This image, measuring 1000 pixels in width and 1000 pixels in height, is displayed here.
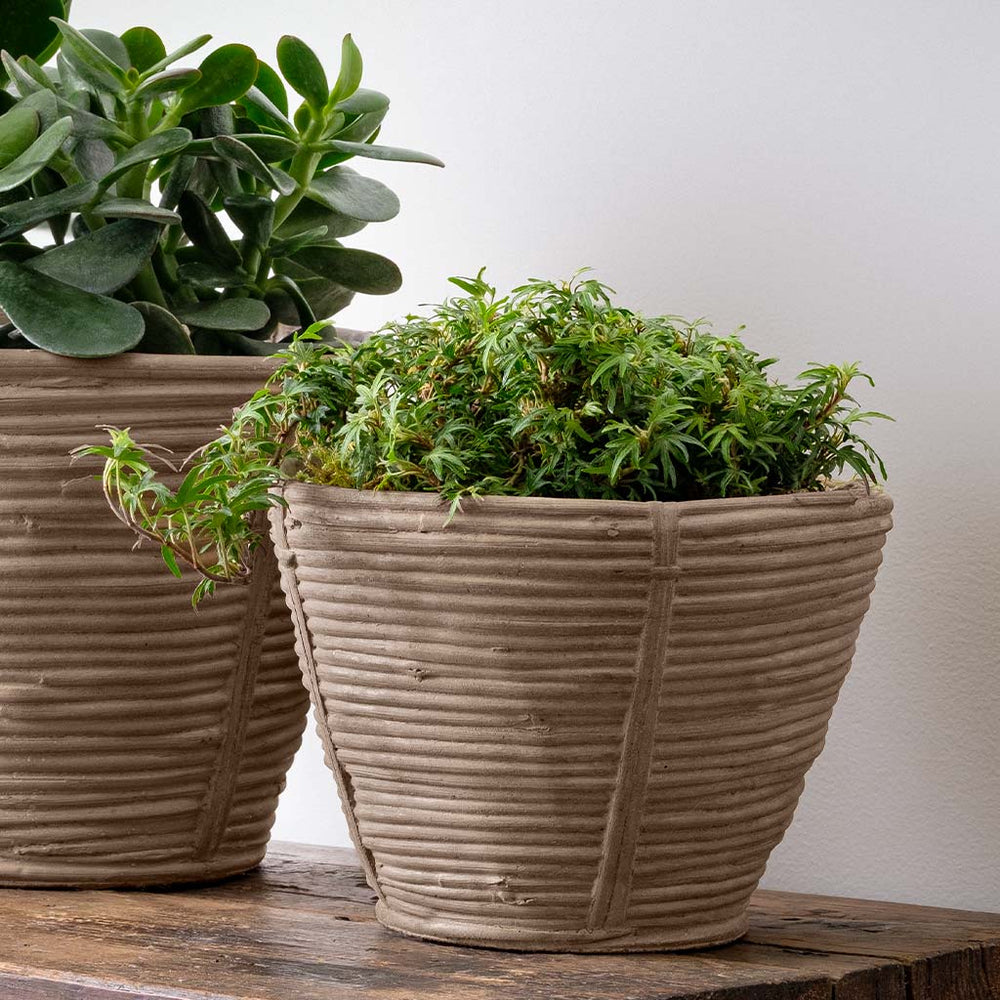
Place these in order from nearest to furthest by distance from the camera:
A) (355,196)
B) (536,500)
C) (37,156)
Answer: (536,500) < (37,156) < (355,196)

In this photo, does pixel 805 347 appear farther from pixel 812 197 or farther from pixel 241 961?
pixel 241 961

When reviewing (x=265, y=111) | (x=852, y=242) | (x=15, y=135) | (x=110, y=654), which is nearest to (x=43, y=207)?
(x=15, y=135)

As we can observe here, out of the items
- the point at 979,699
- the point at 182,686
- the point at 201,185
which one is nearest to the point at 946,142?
the point at 979,699

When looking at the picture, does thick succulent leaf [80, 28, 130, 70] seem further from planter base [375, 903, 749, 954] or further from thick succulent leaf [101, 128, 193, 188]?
planter base [375, 903, 749, 954]

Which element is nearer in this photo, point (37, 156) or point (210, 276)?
point (37, 156)

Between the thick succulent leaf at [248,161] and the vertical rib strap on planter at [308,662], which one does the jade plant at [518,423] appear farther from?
the thick succulent leaf at [248,161]

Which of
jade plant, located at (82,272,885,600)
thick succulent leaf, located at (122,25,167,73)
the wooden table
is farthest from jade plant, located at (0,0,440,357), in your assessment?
the wooden table

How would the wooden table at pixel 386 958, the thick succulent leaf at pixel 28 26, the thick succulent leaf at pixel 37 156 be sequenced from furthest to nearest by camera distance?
the thick succulent leaf at pixel 28 26, the thick succulent leaf at pixel 37 156, the wooden table at pixel 386 958

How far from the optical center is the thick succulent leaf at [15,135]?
0.70m

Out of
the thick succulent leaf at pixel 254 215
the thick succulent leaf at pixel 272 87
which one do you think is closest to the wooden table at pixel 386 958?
the thick succulent leaf at pixel 254 215

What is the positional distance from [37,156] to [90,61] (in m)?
0.06

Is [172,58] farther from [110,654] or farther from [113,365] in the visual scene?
[110,654]

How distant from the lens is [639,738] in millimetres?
571

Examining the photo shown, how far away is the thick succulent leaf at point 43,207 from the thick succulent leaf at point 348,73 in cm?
15
